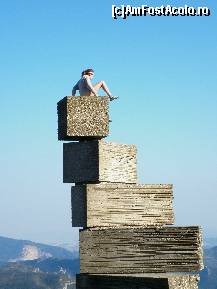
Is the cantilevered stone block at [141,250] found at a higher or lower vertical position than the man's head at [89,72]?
lower

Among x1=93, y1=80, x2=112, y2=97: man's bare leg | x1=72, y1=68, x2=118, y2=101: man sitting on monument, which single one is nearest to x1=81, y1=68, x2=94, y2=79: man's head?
x1=72, y1=68, x2=118, y2=101: man sitting on monument

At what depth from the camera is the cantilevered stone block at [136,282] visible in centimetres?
570

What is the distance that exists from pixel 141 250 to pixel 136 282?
429 mm

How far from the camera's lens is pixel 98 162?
7.07m

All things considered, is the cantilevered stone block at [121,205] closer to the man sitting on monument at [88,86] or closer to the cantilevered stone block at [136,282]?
the cantilevered stone block at [136,282]

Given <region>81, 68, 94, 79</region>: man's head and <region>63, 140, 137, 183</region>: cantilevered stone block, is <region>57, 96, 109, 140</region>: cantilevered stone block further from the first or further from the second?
<region>81, 68, 94, 79</region>: man's head

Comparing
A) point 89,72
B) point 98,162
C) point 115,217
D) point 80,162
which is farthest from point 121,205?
point 89,72

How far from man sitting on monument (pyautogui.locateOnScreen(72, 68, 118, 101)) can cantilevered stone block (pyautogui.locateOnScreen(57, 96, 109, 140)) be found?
1.53 ft

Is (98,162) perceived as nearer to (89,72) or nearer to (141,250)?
(141,250)

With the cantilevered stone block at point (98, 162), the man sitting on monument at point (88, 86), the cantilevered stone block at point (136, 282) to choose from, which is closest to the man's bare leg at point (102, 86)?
the man sitting on monument at point (88, 86)

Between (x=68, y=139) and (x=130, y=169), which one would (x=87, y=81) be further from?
(x=130, y=169)

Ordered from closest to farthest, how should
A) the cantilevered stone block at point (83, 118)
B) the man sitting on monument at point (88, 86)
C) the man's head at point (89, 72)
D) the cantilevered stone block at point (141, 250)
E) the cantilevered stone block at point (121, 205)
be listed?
the cantilevered stone block at point (141, 250) < the cantilevered stone block at point (121, 205) < the cantilevered stone block at point (83, 118) < the man sitting on monument at point (88, 86) < the man's head at point (89, 72)

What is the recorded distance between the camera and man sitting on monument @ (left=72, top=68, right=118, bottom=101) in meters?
7.94

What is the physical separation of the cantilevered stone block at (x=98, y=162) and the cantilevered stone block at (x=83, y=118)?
0.16 meters
